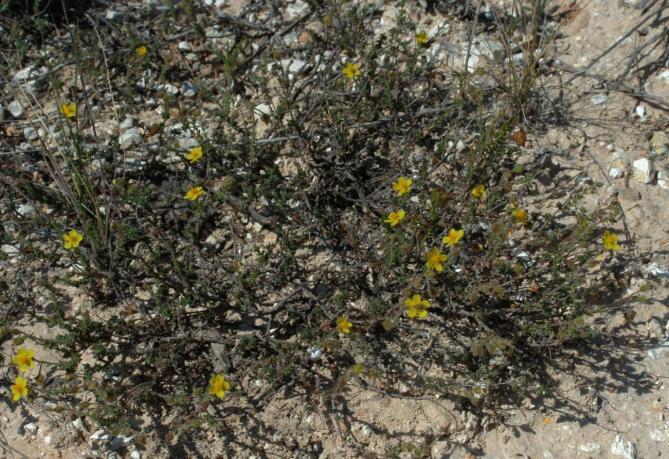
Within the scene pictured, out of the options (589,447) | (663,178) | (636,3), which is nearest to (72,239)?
(589,447)

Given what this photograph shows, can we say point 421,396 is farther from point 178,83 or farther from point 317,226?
point 178,83

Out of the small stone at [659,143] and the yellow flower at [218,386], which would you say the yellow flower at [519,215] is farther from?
the yellow flower at [218,386]

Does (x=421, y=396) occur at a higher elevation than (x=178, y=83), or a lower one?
lower

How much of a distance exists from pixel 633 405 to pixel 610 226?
3.49 ft

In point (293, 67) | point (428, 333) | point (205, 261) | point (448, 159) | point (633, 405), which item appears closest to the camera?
point (633, 405)

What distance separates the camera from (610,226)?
3.91 m

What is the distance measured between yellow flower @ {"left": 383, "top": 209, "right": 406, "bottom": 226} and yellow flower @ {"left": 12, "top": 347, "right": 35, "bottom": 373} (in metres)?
2.08

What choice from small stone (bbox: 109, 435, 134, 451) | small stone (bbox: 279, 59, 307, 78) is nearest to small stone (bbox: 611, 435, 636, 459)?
small stone (bbox: 109, 435, 134, 451)

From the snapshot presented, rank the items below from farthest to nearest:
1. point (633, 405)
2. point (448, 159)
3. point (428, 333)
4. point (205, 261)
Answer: point (448, 159) < point (205, 261) < point (428, 333) < point (633, 405)

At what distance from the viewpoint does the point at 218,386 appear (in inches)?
133

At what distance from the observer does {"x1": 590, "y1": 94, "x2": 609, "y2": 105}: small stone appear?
444 cm

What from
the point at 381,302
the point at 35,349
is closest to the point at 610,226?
the point at 381,302

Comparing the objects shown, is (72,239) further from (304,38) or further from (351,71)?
(304,38)

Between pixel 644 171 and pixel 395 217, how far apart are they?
165 centimetres
